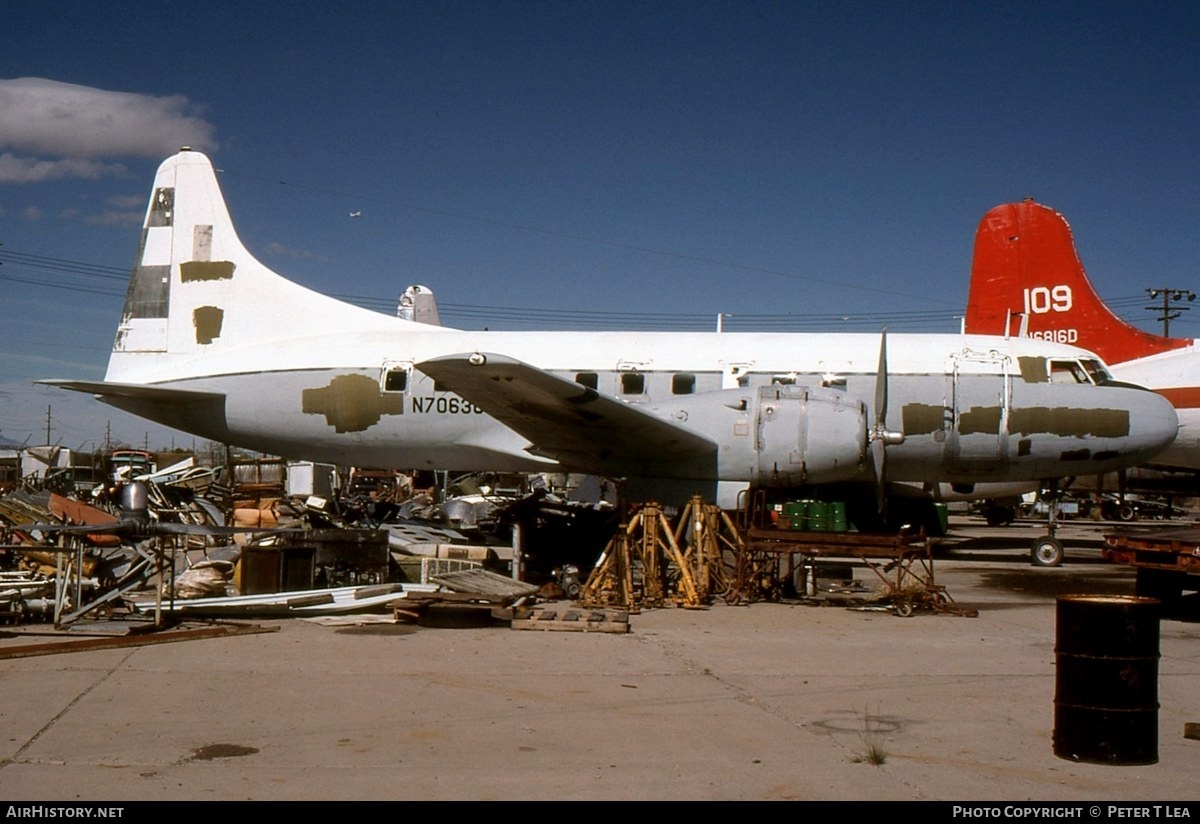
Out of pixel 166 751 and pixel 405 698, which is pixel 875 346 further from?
pixel 166 751

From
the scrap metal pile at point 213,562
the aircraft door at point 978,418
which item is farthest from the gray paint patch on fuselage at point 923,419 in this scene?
the scrap metal pile at point 213,562

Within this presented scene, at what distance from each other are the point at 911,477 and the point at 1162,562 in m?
A: 5.17

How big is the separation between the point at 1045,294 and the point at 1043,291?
0.08 metres

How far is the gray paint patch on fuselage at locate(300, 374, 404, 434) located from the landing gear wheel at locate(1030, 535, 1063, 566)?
38.9ft

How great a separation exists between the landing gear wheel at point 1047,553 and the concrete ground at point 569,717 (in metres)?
8.36

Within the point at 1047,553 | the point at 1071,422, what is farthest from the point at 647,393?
the point at 1047,553

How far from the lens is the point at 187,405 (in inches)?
698

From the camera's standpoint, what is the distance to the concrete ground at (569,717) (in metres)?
5.47

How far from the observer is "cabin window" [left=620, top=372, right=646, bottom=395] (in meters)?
16.9

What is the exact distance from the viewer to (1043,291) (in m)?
23.2

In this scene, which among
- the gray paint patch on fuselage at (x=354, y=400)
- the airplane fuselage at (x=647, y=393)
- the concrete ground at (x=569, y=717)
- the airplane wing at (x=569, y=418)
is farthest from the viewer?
the gray paint patch on fuselage at (x=354, y=400)

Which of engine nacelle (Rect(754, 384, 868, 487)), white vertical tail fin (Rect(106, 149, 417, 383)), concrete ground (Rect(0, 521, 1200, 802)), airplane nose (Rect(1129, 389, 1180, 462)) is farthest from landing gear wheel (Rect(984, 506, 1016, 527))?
concrete ground (Rect(0, 521, 1200, 802))

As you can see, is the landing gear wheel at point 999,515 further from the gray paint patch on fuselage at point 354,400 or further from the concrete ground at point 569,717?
the concrete ground at point 569,717
